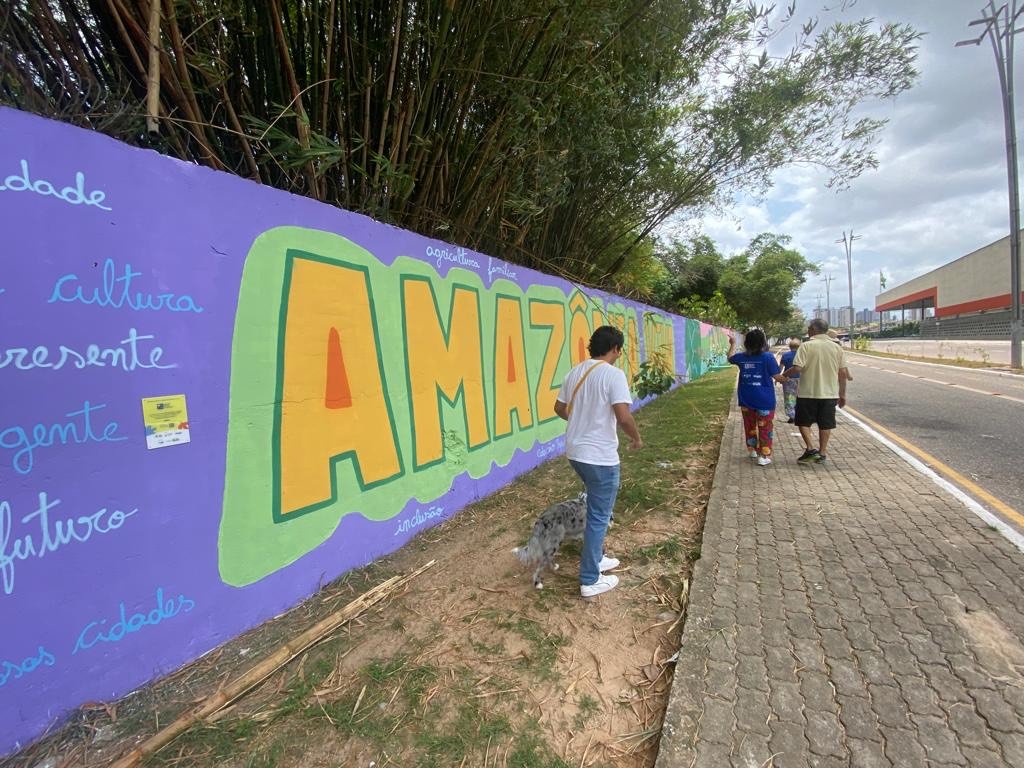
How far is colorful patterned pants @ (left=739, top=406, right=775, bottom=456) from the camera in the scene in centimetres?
568

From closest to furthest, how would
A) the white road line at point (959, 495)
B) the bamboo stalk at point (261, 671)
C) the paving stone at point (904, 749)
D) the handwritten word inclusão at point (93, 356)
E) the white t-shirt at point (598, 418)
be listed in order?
the paving stone at point (904, 749) < the handwritten word inclusão at point (93, 356) < the bamboo stalk at point (261, 671) < the white t-shirt at point (598, 418) < the white road line at point (959, 495)

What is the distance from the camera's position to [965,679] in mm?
2055

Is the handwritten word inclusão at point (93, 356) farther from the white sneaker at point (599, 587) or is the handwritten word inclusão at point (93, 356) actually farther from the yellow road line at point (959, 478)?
the yellow road line at point (959, 478)

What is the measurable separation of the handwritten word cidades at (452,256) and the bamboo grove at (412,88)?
11.7 inches

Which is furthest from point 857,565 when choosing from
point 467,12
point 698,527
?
point 467,12

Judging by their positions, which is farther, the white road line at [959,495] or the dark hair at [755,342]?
the dark hair at [755,342]

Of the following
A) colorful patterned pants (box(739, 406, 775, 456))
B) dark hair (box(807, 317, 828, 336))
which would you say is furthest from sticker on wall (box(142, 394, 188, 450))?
dark hair (box(807, 317, 828, 336))

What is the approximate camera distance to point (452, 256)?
4480mm

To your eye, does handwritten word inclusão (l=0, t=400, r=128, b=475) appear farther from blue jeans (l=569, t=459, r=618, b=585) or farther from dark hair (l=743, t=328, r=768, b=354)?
dark hair (l=743, t=328, r=768, b=354)

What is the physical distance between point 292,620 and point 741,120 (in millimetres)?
8331

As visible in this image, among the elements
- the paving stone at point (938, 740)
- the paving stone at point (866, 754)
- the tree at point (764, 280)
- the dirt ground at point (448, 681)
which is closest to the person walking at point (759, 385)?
the dirt ground at point (448, 681)

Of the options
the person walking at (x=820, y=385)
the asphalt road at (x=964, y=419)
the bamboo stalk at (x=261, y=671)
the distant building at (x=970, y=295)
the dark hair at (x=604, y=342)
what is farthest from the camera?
the distant building at (x=970, y=295)

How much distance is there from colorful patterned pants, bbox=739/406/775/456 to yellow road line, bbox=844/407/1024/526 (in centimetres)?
160

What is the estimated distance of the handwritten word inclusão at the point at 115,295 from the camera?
1.92 metres
